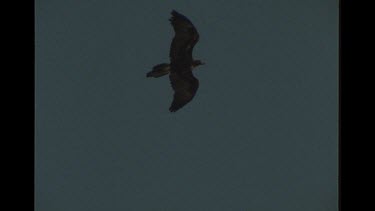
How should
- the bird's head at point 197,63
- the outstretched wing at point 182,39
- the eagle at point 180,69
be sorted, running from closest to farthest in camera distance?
the outstretched wing at point 182,39
the eagle at point 180,69
the bird's head at point 197,63

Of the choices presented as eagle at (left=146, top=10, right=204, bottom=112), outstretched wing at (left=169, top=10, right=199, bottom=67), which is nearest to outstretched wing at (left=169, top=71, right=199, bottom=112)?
eagle at (left=146, top=10, right=204, bottom=112)

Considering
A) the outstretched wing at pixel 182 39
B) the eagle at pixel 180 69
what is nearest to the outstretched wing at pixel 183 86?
the eagle at pixel 180 69

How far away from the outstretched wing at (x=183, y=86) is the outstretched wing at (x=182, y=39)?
0.19m

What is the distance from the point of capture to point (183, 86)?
6473 millimetres

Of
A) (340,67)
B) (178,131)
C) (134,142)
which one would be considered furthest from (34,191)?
(340,67)

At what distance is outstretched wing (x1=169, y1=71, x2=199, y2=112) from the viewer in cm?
645

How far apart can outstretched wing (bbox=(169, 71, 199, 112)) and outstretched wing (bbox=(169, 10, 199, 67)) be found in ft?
0.61

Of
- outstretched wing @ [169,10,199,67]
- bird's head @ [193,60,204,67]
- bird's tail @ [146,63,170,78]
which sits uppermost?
outstretched wing @ [169,10,199,67]

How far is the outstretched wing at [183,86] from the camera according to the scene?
6449 mm

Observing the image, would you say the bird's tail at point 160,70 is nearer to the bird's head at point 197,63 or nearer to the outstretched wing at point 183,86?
the outstretched wing at point 183,86

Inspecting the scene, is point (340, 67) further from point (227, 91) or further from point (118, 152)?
point (118, 152)

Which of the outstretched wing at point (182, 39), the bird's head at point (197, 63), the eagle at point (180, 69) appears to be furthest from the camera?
the bird's head at point (197, 63)

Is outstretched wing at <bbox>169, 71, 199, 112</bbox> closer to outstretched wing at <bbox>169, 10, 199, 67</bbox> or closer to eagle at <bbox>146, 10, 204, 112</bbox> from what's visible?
eagle at <bbox>146, 10, 204, 112</bbox>
